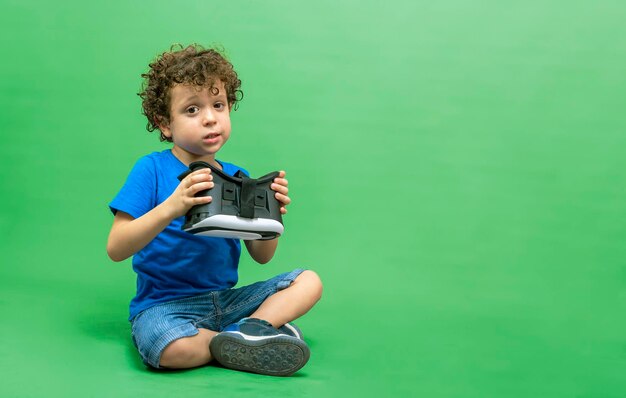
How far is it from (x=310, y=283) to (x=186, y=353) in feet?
1.34

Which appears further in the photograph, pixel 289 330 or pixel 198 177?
pixel 289 330

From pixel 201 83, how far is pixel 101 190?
91cm

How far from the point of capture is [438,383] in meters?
2.12

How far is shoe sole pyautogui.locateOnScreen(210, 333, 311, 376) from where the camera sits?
77.9 inches

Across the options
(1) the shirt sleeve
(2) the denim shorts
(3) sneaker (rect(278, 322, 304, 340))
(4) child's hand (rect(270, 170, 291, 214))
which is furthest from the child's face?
(3) sneaker (rect(278, 322, 304, 340))

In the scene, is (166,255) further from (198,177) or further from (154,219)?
(198,177)

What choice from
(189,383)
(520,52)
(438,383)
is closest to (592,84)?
(520,52)

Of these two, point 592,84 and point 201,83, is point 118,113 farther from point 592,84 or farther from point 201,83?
point 592,84

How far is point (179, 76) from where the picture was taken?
7.38 feet

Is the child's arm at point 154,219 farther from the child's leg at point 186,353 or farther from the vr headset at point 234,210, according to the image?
the child's leg at point 186,353

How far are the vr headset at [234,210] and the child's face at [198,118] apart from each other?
7.9 inches

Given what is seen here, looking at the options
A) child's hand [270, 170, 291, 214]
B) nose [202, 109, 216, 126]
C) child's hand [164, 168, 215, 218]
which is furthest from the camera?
nose [202, 109, 216, 126]

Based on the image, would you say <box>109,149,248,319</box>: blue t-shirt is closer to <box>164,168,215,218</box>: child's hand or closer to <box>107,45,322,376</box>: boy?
<box>107,45,322,376</box>: boy

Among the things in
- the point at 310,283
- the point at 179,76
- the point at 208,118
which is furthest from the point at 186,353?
the point at 179,76
